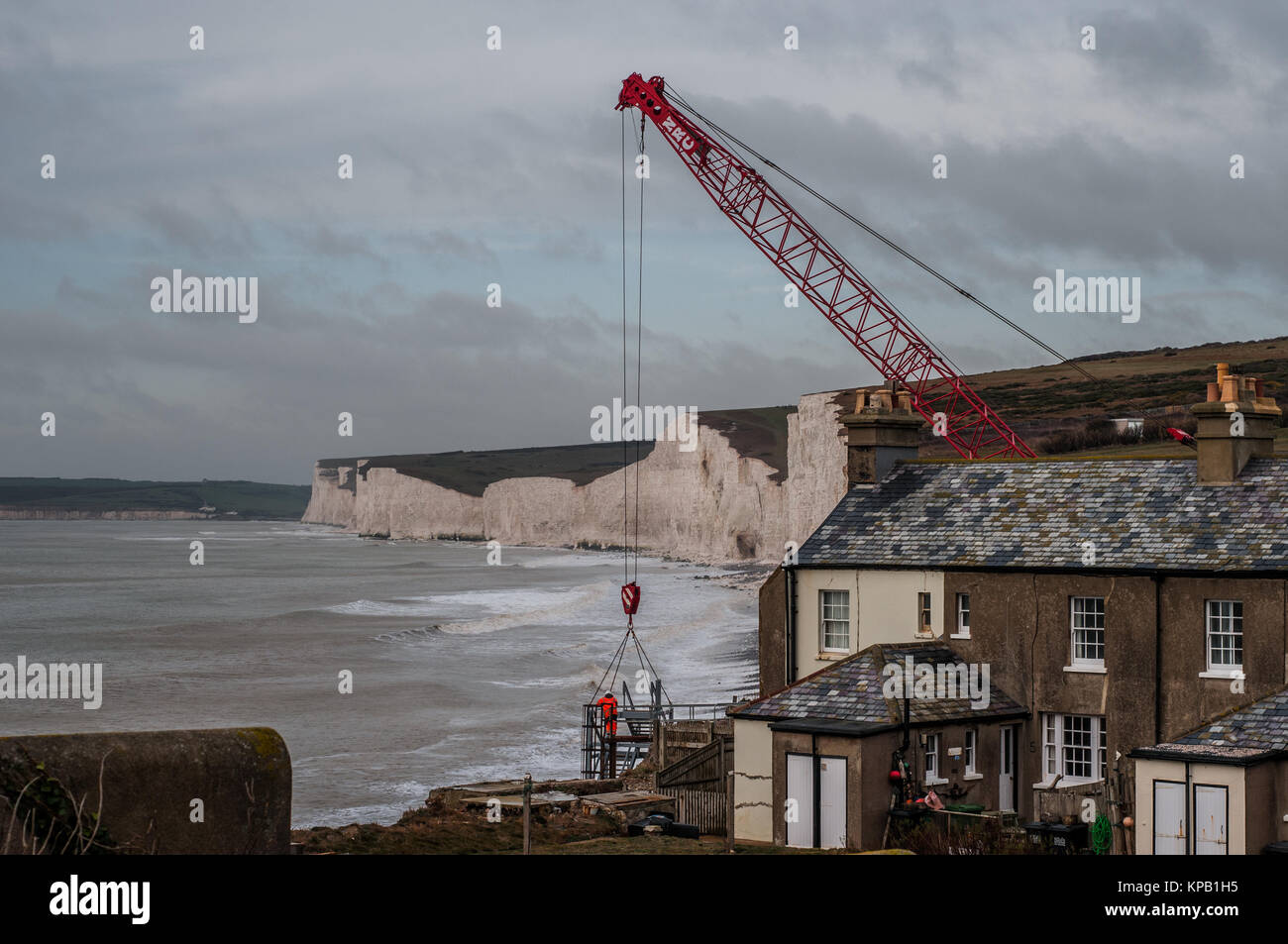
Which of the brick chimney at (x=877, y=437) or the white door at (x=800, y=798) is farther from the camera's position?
the brick chimney at (x=877, y=437)

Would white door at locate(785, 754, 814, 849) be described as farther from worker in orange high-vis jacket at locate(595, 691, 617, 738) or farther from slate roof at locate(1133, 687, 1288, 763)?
worker in orange high-vis jacket at locate(595, 691, 617, 738)

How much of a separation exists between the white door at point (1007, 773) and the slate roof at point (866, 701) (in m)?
0.48

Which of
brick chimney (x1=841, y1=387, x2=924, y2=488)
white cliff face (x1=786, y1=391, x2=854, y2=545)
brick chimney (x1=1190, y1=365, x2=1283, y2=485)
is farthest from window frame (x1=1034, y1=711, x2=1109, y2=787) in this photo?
white cliff face (x1=786, y1=391, x2=854, y2=545)

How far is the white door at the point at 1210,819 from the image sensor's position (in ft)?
65.7

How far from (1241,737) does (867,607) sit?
8509 mm

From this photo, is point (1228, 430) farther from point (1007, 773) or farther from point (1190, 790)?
point (1190, 790)

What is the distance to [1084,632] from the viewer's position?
25.8m

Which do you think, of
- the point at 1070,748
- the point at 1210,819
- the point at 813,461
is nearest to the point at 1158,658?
the point at 1070,748

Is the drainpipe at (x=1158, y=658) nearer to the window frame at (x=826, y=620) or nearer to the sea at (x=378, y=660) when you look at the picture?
the window frame at (x=826, y=620)

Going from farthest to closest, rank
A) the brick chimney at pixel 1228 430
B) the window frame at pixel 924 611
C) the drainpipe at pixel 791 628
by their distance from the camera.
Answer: the drainpipe at pixel 791 628 → the window frame at pixel 924 611 → the brick chimney at pixel 1228 430

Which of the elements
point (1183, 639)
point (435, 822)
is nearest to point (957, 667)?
point (1183, 639)

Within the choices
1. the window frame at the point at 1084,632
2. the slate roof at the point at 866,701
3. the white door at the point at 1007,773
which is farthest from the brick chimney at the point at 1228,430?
the white door at the point at 1007,773

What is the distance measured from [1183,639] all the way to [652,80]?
44962 millimetres
